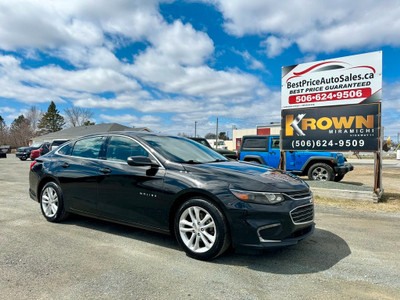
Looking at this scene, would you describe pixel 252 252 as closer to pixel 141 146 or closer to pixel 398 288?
pixel 398 288

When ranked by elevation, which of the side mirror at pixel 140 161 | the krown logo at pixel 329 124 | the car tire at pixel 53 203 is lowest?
the car tire at pixel 53 203

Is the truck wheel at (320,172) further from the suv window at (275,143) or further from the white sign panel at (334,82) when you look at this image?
the white sign panel at (334,82)

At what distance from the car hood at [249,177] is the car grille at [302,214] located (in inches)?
→ 9.2

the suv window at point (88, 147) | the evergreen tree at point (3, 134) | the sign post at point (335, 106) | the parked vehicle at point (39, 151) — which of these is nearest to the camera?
the suv window at point (88, 147)

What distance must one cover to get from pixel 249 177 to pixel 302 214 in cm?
76

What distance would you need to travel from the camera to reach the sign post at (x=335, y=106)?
7.92 metres

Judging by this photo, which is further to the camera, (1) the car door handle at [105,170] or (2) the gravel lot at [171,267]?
(1) the car door handle at [105,170]

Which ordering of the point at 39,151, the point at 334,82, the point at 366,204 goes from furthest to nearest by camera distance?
the point at 39,151, the point at 334,82, the point at 366,204

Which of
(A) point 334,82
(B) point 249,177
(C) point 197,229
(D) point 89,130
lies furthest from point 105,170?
(D) point 89,130

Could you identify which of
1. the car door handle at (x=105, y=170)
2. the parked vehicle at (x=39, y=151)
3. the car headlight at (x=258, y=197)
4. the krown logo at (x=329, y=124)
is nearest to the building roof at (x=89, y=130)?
the parked vehicle at (x=39, y=151)

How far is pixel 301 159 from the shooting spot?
11.3 m

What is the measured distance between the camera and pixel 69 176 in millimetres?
4879

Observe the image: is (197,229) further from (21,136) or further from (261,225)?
(21,136)

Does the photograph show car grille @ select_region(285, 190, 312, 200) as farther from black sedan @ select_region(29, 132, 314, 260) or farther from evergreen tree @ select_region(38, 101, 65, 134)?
evergreen tree @ select_region(38, 101, 65, 134)
